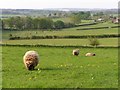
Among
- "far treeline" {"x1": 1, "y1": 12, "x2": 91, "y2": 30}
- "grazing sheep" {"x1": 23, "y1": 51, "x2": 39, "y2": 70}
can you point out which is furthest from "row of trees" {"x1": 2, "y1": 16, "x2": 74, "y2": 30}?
"grazing sheep" {"x1": 23, "y1": 51, "x2": 39, "y2": 70}

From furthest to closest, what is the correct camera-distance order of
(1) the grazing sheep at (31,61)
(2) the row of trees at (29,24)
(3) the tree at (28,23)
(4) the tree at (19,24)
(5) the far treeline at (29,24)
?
(3) the tree at (28,23), (2) the row of trees at (29,24), (5) the far treeline at (29,24), (4) the tree at (19,24), (1) the grazing sheep at (31,61)

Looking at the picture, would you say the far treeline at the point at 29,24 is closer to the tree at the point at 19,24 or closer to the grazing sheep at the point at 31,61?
the tree at the point at 19,24

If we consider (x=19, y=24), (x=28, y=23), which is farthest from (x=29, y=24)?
(x=19, y=24)

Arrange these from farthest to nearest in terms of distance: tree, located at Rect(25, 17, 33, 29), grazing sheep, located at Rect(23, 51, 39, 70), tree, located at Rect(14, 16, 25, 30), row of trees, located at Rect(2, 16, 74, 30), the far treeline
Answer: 1. tree, located at Rect(25, 17, 33, 29)
2. row of trees, located at Rect(2, 16, 74, 30)
3. the far treeline
4. tree, located at Rect(14, 16, 25, 30)
5. grazing sheep, located at Rect(23, 51, 39, 70)

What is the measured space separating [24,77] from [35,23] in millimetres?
107127

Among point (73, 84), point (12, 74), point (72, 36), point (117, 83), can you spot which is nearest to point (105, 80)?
point (117, 83)

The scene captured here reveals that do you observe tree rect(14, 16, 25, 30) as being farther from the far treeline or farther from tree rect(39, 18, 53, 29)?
tree rect(39, 18, 53, 29)

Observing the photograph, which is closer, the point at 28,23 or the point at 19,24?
the point at 19,24

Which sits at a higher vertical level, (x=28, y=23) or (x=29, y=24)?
(x=28, y=23)

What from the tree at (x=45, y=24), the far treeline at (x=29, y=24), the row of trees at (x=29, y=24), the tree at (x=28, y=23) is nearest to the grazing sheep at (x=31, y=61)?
the far treeline at (x=29, y=24)

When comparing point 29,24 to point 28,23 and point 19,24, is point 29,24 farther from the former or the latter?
point 19,24

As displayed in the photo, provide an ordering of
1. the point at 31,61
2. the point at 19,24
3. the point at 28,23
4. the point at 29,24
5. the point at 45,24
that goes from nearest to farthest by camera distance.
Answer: the point at 31,61, the point at 19,24, the point at 28,23, the point at 29,24, the point at 45,24

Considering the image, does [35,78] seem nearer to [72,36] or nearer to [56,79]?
[56,79]

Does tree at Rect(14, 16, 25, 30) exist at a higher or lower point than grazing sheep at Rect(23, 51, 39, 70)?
lower
